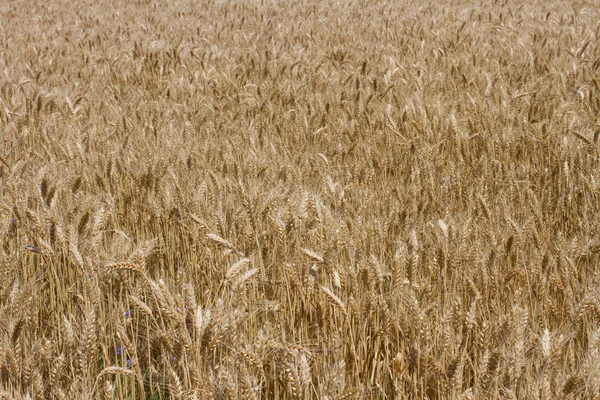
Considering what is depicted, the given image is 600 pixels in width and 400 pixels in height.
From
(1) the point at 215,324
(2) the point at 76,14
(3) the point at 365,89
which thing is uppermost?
(1) the point at 215,324

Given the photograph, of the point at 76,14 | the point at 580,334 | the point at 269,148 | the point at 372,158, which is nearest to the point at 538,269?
the point at 580,334

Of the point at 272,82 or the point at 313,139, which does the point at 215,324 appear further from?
the point at 272,82

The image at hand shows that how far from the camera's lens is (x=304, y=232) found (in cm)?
234

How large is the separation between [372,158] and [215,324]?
2062mm

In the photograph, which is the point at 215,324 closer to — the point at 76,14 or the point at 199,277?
Result: the point at 199,277

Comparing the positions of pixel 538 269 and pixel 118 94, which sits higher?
pixel 538 269

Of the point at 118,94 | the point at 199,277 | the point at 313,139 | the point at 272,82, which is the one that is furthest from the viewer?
the point at 272,82

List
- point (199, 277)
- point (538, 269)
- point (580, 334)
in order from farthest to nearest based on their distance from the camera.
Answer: point (199, 277) < point (538, 269) < point (580, 334)

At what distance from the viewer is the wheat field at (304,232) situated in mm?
1550

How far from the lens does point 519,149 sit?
11.6 ft

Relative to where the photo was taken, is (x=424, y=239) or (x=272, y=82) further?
(x=272, y=82)

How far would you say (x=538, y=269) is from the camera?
2020 millimetres

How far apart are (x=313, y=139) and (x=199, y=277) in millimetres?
1541

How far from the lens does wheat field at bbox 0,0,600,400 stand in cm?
155
